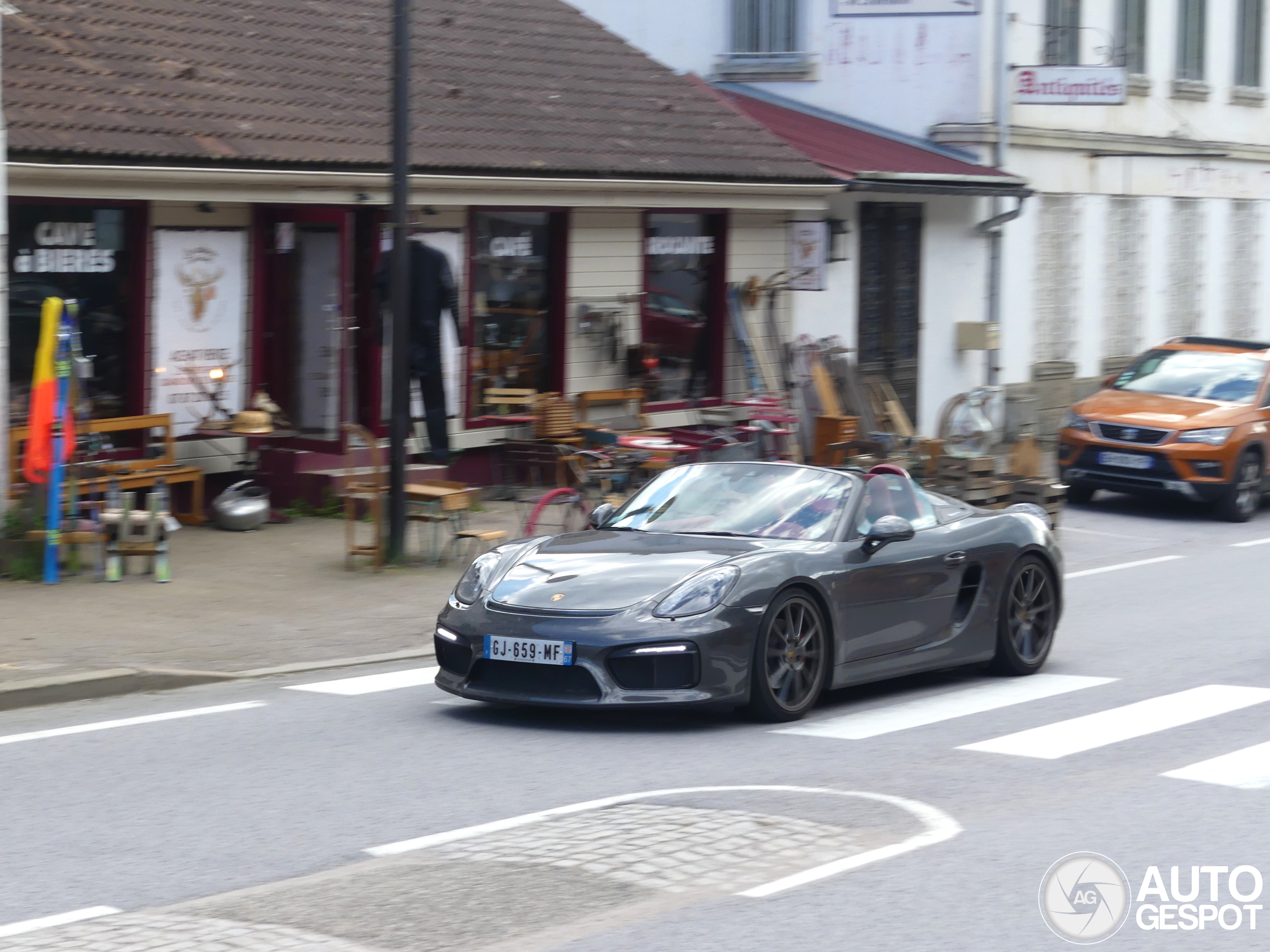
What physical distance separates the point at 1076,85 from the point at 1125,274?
21.0ft

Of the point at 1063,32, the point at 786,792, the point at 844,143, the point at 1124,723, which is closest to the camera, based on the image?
the point at 786,792

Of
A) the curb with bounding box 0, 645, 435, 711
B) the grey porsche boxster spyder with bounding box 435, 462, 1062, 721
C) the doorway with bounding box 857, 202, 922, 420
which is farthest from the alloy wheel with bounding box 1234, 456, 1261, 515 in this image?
the curb with bounding box 0, 645, 435, 711

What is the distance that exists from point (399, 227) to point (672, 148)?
23.7 feet

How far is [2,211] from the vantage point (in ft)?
43.5

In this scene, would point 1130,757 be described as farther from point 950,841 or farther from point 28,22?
point 28,22

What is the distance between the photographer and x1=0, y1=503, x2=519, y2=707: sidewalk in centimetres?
1045

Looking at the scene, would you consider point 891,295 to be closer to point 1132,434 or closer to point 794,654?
point 1132,434

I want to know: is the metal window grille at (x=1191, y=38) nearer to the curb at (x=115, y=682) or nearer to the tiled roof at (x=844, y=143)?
the tiled roof at (x=844, y=143)

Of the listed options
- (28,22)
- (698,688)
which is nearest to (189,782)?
(698,688)

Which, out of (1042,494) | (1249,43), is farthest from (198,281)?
(1249,43)

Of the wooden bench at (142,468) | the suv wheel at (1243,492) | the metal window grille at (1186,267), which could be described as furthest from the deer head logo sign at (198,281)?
the metal window grille at (1186,267)

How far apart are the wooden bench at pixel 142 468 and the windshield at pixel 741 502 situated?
5.63 metres

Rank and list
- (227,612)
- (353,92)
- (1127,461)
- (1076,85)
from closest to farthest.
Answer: (227,612), (353,92), (1127,461), (1076,85)

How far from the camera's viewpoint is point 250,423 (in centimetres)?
1608
